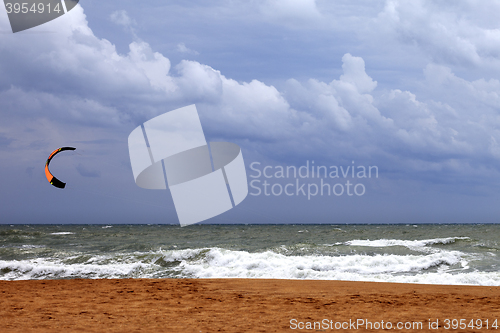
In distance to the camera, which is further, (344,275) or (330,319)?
(344,275)

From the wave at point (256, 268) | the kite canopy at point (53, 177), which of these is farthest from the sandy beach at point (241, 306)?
the kite canopy at point (53, 177)

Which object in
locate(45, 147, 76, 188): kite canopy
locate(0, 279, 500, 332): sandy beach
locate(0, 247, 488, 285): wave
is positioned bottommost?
locate(0, 247, 488, 285): wave

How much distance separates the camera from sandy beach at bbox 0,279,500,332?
6.60 meters

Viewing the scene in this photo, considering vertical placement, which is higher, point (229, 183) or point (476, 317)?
point (229, 183)

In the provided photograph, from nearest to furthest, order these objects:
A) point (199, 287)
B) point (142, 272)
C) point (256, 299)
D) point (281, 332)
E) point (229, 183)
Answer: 1. point (281, 332)
2. point (256, 299)
3. point (199, 287)
4. point (229, 183)
5. point (142, 272)

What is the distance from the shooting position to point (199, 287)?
1099cm

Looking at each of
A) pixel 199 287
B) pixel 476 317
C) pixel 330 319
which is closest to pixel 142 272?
pixel 199 287

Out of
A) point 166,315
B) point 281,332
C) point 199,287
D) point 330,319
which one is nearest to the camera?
point 281,332

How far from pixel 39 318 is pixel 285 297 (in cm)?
485

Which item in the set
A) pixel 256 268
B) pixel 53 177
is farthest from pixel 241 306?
pixel 53 177

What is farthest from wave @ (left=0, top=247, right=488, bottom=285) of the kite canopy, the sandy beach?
the kite canopy

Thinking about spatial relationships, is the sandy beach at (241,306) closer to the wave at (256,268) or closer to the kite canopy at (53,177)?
the wave at (256,268)

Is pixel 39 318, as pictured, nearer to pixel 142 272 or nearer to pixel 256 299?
pixel 256 299

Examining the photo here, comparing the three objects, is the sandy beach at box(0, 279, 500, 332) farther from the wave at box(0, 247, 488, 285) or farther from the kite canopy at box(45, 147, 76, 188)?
the kite canopy at box(45, 147, 76, 188)
